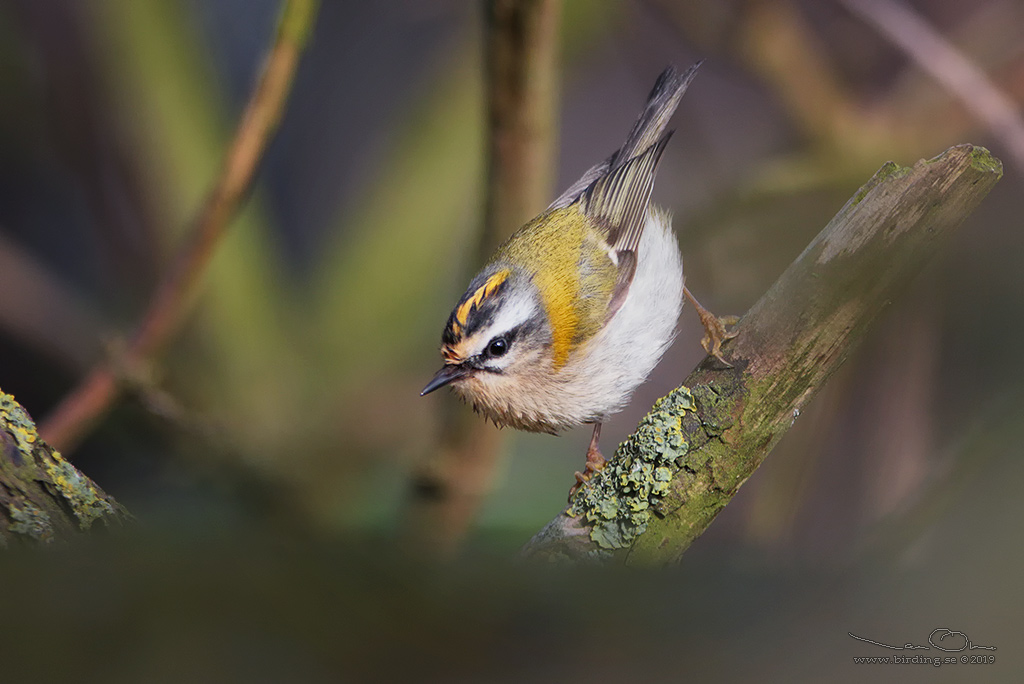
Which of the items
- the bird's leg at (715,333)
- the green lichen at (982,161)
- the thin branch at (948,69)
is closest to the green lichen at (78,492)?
the bird's leg at (715,333)

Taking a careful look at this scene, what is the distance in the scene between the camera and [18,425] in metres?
0.79

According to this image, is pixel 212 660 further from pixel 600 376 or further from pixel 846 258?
pixel 600 376

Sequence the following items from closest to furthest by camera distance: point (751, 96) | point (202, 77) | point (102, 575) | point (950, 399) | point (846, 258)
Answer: point (102, 575) → point (846, 258) → point (950, 399) → point (202, 77) → point (751, 96)

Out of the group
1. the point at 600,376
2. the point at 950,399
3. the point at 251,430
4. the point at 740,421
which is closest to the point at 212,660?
the point at 740,421

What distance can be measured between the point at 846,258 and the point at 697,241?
1.05 m

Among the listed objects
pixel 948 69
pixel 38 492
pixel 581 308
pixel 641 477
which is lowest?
pixel 38 492

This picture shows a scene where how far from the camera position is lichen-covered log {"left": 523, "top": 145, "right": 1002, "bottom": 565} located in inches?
34.4

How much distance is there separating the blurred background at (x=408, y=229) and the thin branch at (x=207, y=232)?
65 millimetres

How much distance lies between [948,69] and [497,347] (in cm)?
99

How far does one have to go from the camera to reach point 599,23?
2.21m

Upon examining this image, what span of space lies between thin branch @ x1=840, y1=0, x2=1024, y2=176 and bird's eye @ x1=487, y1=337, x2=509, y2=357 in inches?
35.7

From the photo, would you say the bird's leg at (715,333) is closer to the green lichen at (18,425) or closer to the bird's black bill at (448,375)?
the bird's black bill at (448,375)
